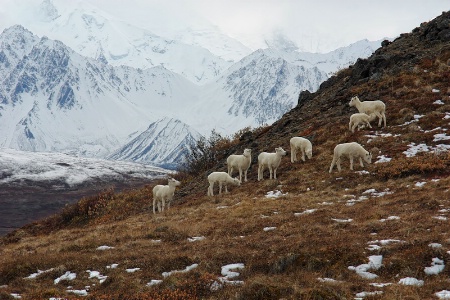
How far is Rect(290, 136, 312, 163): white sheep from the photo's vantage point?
101 ft

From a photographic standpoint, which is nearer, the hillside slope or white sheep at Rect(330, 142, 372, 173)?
the hillside slope

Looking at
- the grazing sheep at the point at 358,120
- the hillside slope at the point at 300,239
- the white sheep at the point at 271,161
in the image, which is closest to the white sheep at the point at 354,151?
the hillside slope at the point at 300,239

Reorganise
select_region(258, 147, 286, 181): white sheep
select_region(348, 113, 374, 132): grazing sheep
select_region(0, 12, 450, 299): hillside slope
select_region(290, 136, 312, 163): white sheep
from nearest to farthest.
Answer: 1. select_region(0, 12, 450, 299): hillside slope
2. select_region(258, 147, 286, 181): white sheep
3. select_region(290, 136, 312, 163): white sheep
4. select_region(348, 113, 374, 132): grazing sheep

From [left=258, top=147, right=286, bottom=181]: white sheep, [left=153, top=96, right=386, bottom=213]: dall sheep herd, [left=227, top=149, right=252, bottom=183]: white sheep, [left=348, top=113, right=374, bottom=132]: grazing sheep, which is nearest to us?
[left=153, top=96, right=386, bottom=213]: dall sheep herd

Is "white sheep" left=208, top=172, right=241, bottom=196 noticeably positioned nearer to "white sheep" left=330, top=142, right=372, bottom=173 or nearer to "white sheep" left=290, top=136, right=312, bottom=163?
"white sheep" left=290, top=136, right=312, bottom=163

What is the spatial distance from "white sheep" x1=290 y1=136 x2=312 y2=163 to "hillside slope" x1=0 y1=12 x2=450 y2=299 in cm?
54

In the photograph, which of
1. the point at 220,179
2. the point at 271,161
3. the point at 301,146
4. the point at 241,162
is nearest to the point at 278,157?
the point at 271,161

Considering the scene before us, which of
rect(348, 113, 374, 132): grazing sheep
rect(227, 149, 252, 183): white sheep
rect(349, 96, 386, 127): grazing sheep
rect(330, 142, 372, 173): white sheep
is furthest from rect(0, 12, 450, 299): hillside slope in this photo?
rect(227, 149, 252, 183): white sheep

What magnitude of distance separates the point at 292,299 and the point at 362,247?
13.9ft

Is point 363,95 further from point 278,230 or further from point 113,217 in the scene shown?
point 278,230

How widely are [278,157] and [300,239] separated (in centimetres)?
1365

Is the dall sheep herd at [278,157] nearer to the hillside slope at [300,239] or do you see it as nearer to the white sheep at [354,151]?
the white sheep at [354,151]

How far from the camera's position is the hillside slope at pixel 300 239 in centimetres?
1217

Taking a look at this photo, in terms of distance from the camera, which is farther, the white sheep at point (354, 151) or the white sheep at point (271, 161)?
the white sheep at point (271, 161)
